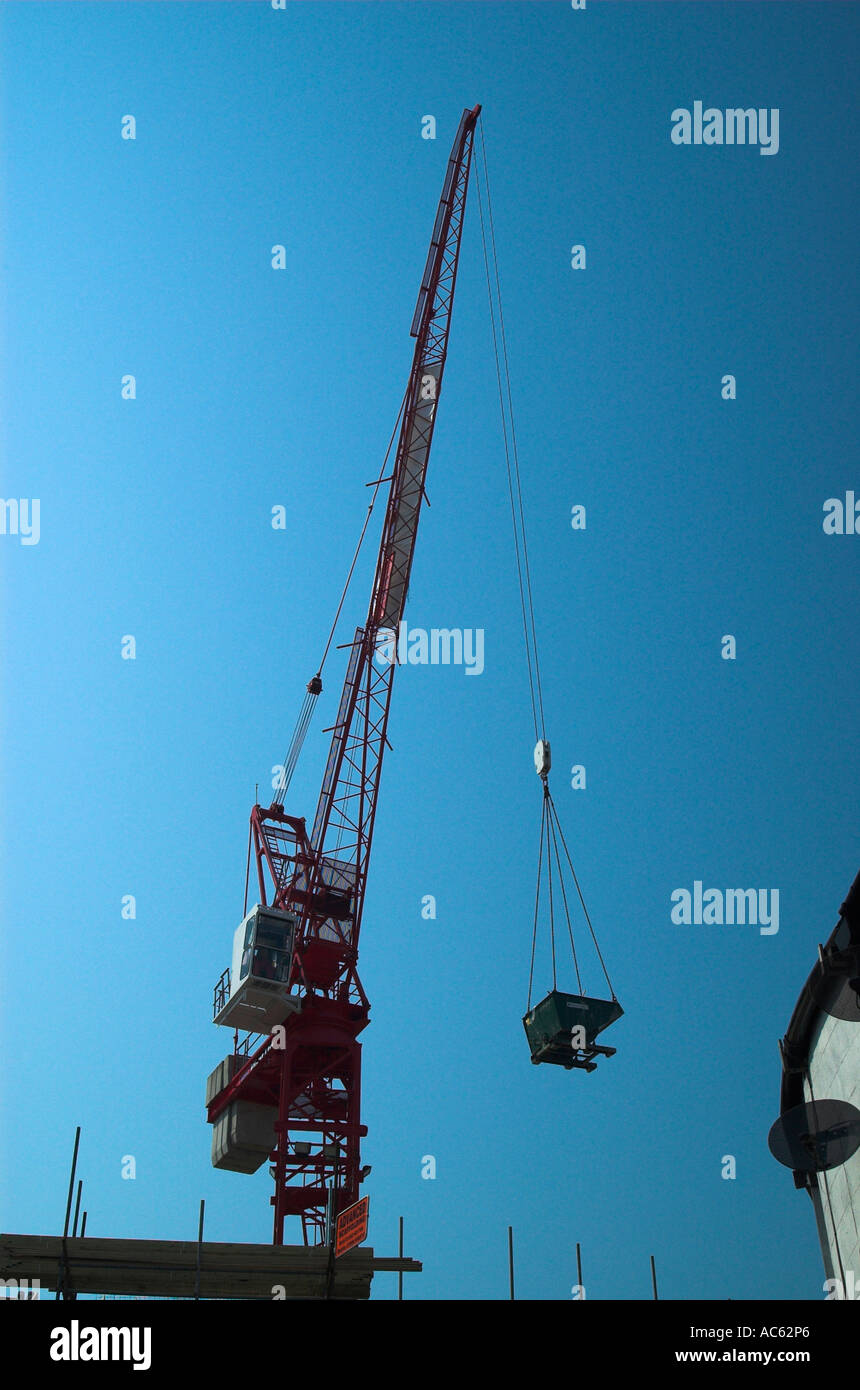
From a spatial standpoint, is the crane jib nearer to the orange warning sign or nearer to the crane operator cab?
the crane operator cab

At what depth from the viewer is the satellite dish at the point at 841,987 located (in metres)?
27.4

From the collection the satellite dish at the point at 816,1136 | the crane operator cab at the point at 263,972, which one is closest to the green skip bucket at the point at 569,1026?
the satellite dish at the point at 816,1136

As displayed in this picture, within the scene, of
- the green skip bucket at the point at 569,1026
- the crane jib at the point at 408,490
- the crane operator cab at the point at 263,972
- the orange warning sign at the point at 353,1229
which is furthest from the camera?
the crane jib at the point at 408,490

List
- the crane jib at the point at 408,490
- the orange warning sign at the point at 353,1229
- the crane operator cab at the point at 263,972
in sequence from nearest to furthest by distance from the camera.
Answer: the orange warning sign at the point at 353,1229
the crane operator cab at the point at 263,972
the crane jib at the point at 408,490

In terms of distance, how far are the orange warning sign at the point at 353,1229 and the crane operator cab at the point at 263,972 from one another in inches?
990

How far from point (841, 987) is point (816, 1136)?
10.6 ft

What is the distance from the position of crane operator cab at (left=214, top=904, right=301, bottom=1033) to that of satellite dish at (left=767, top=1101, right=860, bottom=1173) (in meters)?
28.9

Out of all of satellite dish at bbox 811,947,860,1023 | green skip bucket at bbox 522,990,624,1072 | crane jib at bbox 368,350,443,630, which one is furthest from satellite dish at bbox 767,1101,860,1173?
crane jib at bbox 368,350,443,630

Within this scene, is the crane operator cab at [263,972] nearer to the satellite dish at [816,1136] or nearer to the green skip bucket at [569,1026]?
the green skip bucket at [569,1026]
